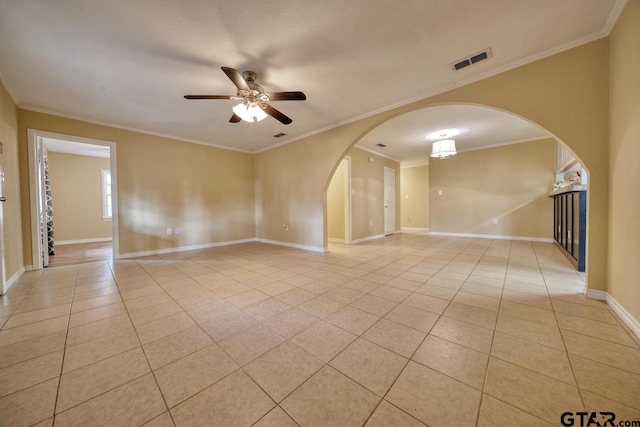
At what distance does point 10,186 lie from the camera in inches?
112

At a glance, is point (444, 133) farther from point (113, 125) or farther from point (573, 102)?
point (113, 125)

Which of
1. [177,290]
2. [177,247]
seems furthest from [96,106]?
[177,290]

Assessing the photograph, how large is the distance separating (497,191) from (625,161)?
186 inches

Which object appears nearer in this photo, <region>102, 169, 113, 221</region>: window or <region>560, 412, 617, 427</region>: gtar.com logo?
<region>560, 412, 617, 427</region>: gtar.com logo

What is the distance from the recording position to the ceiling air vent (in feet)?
7.33

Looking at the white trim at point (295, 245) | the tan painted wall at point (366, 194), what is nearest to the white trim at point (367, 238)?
the tan painted wall at point (366, 194)

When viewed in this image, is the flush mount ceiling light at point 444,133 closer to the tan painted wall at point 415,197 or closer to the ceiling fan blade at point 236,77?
the tan painted wall at point 415,197

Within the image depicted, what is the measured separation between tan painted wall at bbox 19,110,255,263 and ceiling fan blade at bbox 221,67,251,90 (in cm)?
339

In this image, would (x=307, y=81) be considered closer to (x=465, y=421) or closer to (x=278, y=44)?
(x=278, y=44)

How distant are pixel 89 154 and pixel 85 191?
104 centimetres

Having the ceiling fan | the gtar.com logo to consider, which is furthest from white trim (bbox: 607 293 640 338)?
the ceiling fan

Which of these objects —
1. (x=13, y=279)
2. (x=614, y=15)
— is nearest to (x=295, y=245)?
(x=13, y=279)

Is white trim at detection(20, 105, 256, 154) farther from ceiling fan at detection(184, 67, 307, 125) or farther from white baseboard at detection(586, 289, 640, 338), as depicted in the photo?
white baseboard at detection(586, 289, 640, 338)

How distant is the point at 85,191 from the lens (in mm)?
6094
